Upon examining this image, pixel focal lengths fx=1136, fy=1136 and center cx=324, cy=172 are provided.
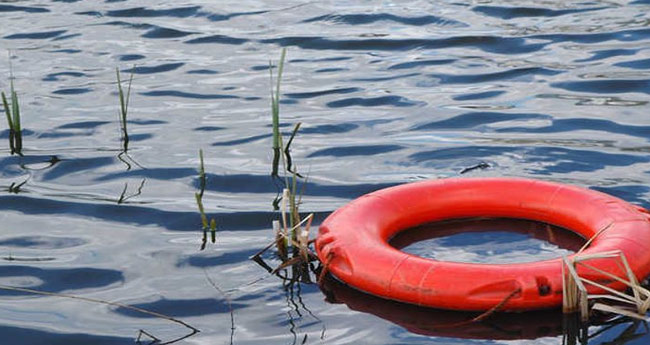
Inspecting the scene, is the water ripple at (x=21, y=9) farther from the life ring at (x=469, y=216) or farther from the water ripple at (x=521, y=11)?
the life ring at (x=469, y=216)

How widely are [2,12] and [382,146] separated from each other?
5099 mm

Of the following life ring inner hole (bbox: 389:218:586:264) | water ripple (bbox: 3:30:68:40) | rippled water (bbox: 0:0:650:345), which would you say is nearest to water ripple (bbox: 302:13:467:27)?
rippled water (bbox: 0:0:650:345)

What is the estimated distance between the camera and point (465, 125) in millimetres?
6027

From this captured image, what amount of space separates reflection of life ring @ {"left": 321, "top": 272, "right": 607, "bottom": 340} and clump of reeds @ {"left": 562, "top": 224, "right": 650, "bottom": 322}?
0.07 metres

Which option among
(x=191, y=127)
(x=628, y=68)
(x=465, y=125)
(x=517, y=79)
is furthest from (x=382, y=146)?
(x=628, y=68)

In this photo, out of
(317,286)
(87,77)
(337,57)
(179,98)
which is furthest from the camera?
(337,57)

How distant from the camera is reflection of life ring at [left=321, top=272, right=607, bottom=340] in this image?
3.57 metres

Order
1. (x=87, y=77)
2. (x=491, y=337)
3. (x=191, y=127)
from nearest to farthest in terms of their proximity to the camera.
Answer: (x=491, y=337)
(x=191, y=127)
(x=87, y=77)

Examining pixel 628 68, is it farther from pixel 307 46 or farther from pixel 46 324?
pixel 46 324

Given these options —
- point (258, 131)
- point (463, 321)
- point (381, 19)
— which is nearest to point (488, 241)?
point (463, 321)

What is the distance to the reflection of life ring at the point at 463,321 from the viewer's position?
3.57m

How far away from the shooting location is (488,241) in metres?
4.35

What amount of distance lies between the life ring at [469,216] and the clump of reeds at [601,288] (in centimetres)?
4

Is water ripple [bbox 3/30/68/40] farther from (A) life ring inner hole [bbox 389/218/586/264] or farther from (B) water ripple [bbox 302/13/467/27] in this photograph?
(A) life ring inner hole [bbox 389/218/586/264]
